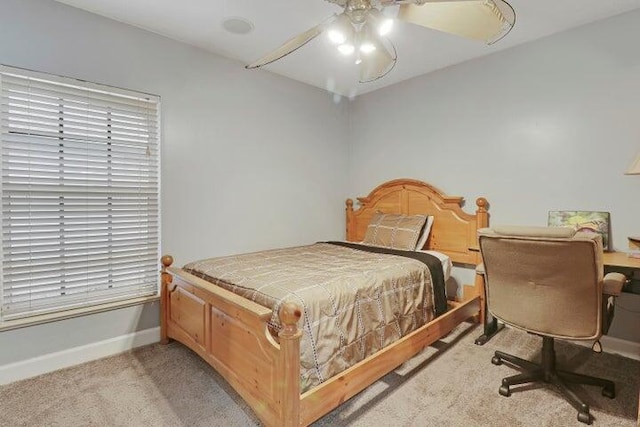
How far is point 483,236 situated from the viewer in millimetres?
1914

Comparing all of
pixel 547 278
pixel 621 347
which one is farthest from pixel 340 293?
pixel 621 347

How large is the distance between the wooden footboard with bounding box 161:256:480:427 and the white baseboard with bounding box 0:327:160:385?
0.99ft

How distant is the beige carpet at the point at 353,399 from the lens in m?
1.72

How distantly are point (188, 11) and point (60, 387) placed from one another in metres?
2.61

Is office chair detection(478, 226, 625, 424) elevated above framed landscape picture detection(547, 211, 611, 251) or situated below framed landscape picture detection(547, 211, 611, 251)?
below

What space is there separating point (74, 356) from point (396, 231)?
2.76 meters

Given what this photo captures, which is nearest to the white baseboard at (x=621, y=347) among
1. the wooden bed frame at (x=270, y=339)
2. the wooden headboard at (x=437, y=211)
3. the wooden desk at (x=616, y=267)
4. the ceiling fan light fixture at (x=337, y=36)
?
the wooden desk at (x=616, y=267)

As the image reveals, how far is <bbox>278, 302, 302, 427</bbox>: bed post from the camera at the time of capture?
55.8 inches

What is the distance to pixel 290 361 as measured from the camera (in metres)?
1.43

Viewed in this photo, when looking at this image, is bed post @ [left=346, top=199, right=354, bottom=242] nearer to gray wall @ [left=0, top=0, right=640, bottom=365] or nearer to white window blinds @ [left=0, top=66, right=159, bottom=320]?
gray wall @ [left=0, top=0, right=640, bottom=365]

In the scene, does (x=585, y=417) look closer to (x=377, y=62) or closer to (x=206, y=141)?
(x=377, y=62)

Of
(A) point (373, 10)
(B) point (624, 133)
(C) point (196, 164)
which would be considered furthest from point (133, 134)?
(B) point (624, 133)

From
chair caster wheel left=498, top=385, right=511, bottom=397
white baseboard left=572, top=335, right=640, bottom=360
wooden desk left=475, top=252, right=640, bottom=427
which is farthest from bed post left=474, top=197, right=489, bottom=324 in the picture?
chair caster wheel left=498, top=385, right=511, bottom=397

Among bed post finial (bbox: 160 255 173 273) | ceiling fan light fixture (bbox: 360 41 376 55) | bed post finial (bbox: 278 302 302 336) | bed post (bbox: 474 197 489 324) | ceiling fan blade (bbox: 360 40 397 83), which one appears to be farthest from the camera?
bed post (bbox: 474 197 489 324)
